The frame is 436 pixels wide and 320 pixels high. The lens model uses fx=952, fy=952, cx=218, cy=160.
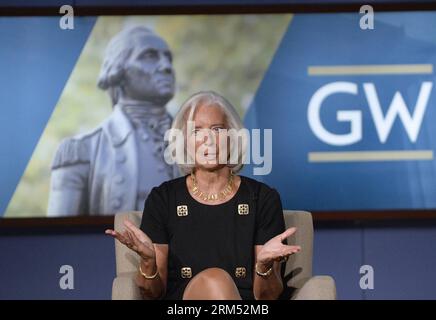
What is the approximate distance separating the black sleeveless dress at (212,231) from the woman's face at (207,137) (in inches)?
4.5

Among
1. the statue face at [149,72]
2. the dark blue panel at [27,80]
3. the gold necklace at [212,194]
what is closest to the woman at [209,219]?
the gold necklace at [212,194]

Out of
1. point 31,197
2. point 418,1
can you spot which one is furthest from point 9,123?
point 418,1

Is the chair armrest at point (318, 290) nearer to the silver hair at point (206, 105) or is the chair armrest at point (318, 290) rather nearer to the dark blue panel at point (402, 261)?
the silver hair at point (206, 105)

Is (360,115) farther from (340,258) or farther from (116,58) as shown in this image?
(116,58)

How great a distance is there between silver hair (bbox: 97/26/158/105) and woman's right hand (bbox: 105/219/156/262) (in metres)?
1.35

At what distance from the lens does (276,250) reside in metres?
2.40

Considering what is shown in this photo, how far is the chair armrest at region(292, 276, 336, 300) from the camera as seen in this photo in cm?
246

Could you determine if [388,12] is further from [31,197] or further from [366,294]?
[31,197]

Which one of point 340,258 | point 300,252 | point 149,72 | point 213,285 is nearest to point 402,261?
point 340,258

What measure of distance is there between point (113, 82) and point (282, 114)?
2.21 ft

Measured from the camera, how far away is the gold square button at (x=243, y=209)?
2644mm
